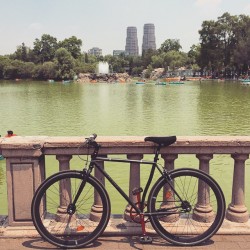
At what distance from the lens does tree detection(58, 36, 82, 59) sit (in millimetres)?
149600

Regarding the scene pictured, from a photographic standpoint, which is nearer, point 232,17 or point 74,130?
point 74,130

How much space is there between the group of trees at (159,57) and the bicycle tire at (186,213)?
316 ft

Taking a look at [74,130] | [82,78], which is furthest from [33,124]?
[82,78]

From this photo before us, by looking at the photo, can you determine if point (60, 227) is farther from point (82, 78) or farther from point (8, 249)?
point (82, 78)

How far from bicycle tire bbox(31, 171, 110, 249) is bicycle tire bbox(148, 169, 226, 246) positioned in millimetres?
540

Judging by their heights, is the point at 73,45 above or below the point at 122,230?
above

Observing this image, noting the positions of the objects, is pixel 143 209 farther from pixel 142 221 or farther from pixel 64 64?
pixel 64 64

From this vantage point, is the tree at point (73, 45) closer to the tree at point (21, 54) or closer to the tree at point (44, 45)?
the tree at point (44, 45)

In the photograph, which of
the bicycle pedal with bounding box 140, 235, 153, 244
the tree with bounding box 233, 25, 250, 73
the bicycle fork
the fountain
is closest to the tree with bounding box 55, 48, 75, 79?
the fountain

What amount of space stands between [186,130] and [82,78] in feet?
369

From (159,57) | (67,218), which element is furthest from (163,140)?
(159,57)

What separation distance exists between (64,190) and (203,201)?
4.98ft

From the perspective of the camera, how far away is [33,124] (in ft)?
A: 89.6

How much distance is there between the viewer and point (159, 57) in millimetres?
147250
